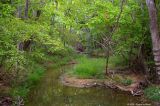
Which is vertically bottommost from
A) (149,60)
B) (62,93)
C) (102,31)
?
(62,93)

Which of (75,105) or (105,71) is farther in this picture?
(105,71)

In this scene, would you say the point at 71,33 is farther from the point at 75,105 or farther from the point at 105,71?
the point at 75,105

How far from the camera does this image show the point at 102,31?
20219 mm

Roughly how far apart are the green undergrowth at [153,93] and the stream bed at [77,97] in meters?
0.36

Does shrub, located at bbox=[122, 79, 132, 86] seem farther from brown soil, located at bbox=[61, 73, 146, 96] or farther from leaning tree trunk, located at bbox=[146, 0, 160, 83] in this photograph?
leaning tree trunk, located at bbox=[146, 0, 160, 83]

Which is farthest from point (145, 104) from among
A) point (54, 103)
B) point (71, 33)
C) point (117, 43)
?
point (71, 33)

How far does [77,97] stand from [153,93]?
11.6 feet

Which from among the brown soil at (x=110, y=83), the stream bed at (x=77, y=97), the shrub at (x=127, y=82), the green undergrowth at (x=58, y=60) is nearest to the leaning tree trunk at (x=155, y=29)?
the brown soil at (x=110, y=83)

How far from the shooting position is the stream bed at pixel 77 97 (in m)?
12.9

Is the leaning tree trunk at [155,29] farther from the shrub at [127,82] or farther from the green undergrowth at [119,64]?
the green undergrowth at [119,64]

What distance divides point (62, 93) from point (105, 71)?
5.47 meters

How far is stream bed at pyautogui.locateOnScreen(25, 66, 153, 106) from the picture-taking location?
1292 cm

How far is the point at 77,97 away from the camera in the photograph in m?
14.4

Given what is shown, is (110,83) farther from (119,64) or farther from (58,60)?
(58,60)
